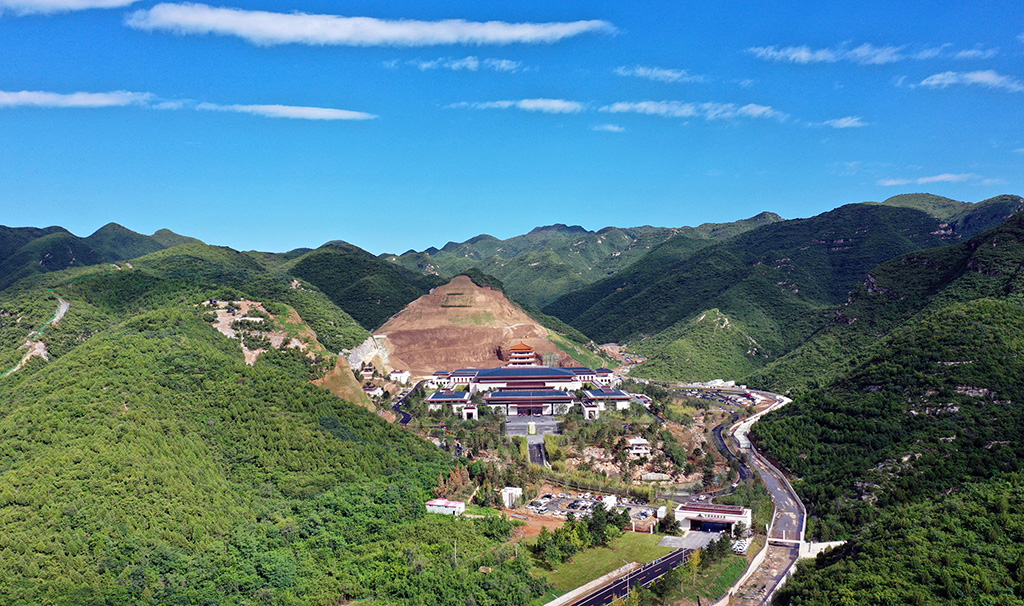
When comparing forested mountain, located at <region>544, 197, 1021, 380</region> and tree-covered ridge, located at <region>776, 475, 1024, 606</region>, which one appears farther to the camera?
forested mountain, located at <region>544, 197, 1021, 380</region>

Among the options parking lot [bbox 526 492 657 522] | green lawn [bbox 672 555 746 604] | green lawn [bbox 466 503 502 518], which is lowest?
green lawn [bbox 672 555 746 604]

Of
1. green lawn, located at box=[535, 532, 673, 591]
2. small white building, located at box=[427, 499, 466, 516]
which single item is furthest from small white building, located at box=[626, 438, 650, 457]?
small white building, located at box=[427, 499, 466, 516]

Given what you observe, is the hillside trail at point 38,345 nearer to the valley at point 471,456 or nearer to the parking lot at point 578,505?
the valley at point 471,456

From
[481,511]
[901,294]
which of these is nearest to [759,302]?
[901,294]

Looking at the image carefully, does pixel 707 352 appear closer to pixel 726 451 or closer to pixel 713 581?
pixel 726 451

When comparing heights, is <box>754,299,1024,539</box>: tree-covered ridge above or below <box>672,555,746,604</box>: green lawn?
above

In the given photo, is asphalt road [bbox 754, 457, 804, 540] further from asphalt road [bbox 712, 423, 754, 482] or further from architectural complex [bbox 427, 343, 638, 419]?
architectural complex [bbox 427, 343, 638, 419]
